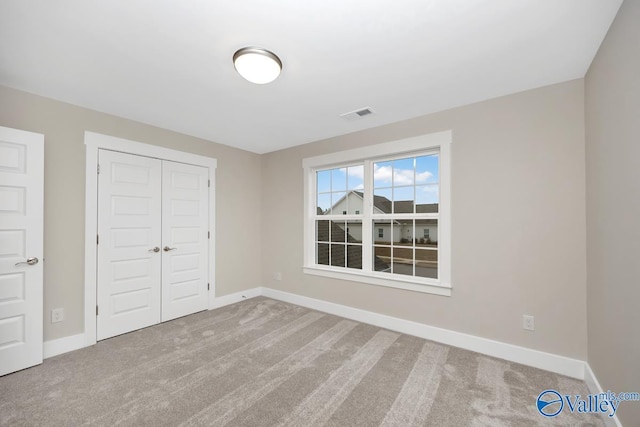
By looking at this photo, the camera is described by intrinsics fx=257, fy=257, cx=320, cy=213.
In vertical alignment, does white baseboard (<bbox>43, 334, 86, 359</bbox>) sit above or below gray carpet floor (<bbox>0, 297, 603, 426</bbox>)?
above

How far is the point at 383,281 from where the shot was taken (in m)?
3.24

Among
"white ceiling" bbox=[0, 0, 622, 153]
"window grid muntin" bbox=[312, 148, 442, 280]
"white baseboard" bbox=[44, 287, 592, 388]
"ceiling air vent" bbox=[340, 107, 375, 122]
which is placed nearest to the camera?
"white ceiling" bbox=[0, 0, 622, 153]

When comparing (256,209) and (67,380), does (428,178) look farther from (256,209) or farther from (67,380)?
(67,380)

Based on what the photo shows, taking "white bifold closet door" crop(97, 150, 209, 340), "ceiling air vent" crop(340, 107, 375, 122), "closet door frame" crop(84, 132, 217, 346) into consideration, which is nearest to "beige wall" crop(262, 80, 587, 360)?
"ceiling air vent" crop(340, 107, 375, 122)

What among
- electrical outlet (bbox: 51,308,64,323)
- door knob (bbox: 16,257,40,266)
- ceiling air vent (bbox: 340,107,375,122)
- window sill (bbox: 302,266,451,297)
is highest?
ceiling air vent (bbox: 340,107,375,122)

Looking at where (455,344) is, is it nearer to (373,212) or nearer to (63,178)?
(373,212)

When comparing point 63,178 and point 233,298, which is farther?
point 233,298

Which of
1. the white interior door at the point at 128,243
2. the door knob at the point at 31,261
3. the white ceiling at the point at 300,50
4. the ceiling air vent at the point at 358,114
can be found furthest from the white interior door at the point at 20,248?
the ceiling air vent at the point at 358,114

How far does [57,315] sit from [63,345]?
31 cm

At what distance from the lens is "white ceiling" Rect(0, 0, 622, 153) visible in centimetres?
153

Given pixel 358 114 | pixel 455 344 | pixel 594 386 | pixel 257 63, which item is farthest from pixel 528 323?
pixel 257 63

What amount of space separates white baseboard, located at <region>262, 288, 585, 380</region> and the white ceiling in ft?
7.98

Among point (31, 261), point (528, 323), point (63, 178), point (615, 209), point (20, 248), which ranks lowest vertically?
Answer: point (528, 323)

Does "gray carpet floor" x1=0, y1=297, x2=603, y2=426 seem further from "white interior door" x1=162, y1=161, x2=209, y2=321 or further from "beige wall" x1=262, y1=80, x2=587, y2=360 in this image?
"white interior door" x1=162, y1=161, x2=209, y2=321
